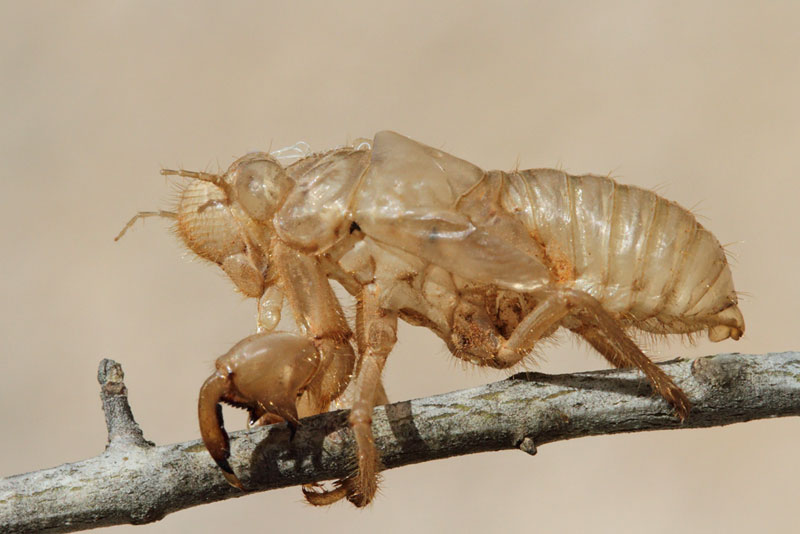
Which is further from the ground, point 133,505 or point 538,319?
point 538,319

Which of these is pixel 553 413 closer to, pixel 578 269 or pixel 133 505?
pixel 578 269

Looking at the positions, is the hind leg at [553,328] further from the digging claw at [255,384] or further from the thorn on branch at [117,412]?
the thorn on branch at [117,412]

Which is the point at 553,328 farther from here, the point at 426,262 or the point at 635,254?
the point at 426,262

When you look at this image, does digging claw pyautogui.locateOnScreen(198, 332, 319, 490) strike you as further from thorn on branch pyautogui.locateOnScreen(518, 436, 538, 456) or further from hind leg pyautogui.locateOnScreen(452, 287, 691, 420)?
thorn on branch pyautogui.locateOnScreen(518, 436, 538, 456)

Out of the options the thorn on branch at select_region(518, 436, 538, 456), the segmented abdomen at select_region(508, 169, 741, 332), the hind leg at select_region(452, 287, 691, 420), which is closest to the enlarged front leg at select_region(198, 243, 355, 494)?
the hind leg at select_region(452, 287, 691, 420)

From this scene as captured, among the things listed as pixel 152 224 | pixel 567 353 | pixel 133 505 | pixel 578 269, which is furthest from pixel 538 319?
pixel 152 224
